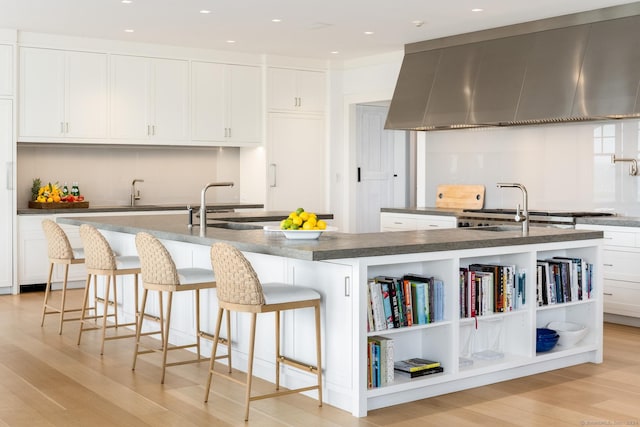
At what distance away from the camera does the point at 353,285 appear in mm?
4098

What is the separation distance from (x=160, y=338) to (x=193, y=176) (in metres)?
4.02

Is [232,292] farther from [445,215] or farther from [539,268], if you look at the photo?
[445,215]

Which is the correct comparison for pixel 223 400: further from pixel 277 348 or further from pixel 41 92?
pixel 41 92

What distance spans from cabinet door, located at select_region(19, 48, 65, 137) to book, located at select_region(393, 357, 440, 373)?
522cm

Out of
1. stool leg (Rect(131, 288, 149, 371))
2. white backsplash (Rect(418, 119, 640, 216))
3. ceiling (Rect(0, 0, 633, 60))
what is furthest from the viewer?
white backsplash (Rect(418, 119, 640, 216))

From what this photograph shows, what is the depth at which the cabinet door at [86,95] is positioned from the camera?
8.45 meters

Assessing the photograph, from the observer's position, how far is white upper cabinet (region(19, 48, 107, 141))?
27.0 feet

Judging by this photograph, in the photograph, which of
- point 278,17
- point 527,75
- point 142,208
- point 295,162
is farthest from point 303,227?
point 295,162

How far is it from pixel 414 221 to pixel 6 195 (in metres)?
4.08

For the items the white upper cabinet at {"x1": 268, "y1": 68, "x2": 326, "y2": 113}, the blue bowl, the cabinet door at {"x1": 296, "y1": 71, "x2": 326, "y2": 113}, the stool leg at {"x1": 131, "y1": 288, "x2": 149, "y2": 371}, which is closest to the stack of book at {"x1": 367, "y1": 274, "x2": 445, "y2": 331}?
the blue bowl

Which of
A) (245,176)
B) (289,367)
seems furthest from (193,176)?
Result: (289,367)

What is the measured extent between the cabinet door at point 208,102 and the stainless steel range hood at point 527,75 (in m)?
2.01

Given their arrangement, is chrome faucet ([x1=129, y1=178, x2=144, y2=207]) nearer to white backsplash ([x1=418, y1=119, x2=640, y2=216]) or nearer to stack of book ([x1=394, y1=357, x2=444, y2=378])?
white backsplash ([x1=418, y1=119, x2=640, y2=216])

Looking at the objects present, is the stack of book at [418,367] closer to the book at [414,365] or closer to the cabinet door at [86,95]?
the book at [414,365]
